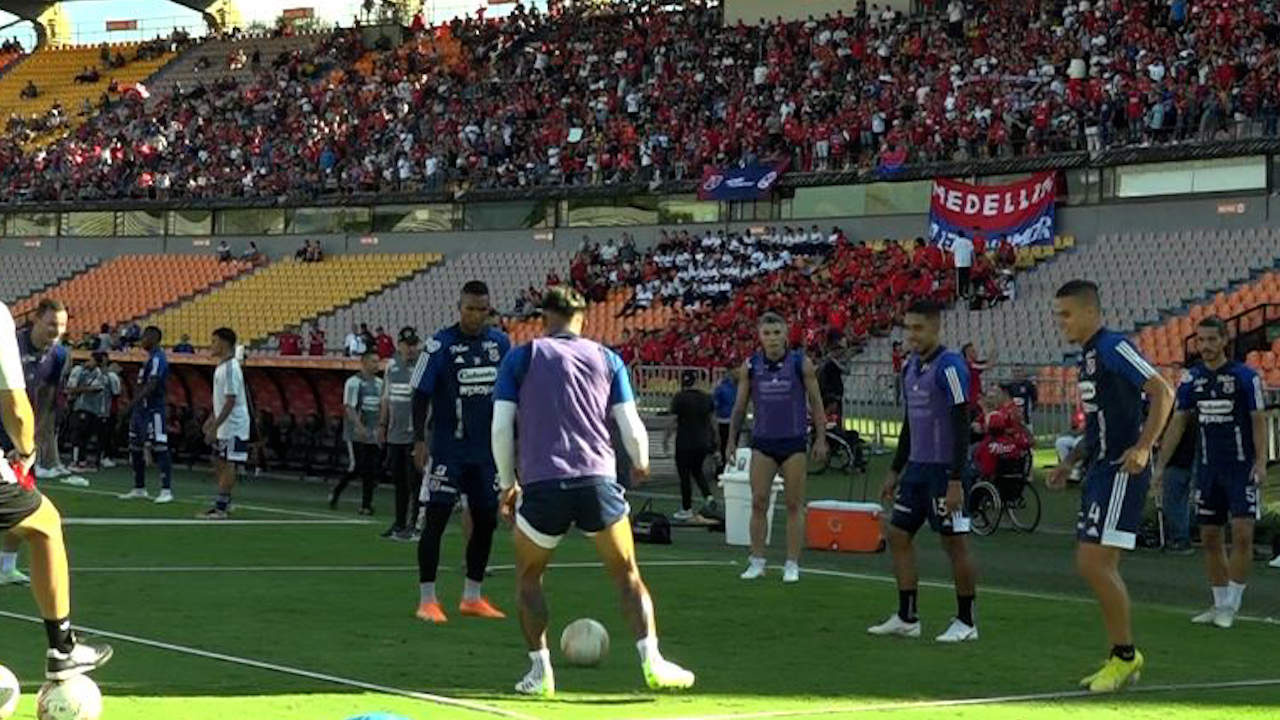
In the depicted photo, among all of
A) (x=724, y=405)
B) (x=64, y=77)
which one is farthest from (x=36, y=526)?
(x=64, y=77)

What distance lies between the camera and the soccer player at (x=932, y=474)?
12438 millimetres

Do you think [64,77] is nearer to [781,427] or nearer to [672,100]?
[672,100]

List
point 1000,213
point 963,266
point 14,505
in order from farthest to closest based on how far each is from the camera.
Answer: point 1000,213, point 963,266, point 14,505

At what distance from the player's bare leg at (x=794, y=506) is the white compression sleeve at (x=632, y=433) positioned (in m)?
5.81

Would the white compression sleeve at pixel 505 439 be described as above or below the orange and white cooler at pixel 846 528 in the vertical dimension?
above

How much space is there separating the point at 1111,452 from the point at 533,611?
2.97 metres

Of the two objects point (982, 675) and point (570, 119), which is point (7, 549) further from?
point (570, 119)

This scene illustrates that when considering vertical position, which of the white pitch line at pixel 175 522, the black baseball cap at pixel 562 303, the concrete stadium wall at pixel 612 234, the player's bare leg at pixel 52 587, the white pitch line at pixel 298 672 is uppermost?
the concrete stadium wall at pixel 612 234

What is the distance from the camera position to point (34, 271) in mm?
64250

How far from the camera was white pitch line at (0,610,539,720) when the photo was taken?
9500mm

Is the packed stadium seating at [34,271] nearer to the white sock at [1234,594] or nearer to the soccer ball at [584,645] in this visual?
the white sock at [1234,594]

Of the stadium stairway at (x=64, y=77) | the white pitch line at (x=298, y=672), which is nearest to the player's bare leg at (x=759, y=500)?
the white pitch line at (x=298, y=672)

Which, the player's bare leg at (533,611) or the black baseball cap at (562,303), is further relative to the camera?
the black baseball cap at (562,303)

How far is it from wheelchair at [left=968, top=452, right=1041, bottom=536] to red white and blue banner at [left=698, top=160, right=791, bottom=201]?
25.0 meters
